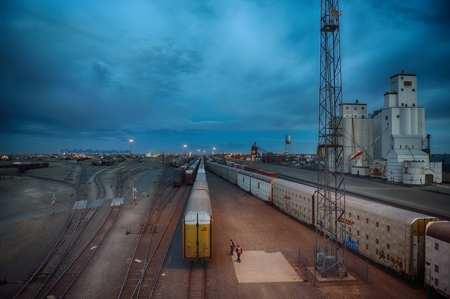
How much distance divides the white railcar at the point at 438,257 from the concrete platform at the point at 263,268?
21.7 ft

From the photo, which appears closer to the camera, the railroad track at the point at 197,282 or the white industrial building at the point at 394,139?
the railroad track at the point at 197,282

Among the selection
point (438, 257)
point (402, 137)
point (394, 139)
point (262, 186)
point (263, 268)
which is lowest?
point (263, 268)

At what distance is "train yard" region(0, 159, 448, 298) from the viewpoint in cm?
1380

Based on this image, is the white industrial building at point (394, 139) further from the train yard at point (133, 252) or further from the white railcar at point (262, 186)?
the train yard at point (133, 252)

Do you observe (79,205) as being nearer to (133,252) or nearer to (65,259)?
(65,259)

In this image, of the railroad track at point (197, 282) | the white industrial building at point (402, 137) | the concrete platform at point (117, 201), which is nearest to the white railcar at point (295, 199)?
the railroad track at point (197, 282)

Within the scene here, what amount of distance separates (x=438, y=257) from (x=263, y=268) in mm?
9311

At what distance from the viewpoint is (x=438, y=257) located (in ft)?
41.1

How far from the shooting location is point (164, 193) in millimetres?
45281

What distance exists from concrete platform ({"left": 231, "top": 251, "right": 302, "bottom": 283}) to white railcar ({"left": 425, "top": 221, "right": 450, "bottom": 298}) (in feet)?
21.7

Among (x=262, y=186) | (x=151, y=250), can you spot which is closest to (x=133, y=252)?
(x=151, y=250)

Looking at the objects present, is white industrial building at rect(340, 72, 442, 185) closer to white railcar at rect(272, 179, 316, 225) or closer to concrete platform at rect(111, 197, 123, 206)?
white railcar at rect(272, 179, 316, 225)

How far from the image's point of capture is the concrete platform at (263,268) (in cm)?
1512

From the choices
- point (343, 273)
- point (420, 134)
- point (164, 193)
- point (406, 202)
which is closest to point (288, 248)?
point (343, 273)
